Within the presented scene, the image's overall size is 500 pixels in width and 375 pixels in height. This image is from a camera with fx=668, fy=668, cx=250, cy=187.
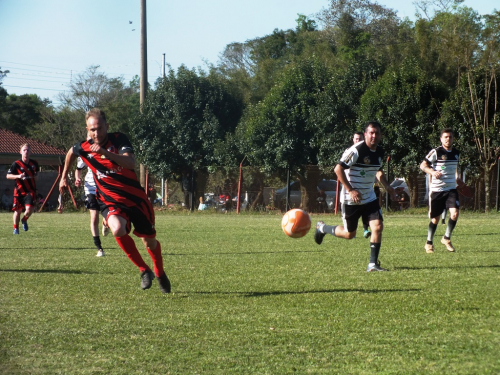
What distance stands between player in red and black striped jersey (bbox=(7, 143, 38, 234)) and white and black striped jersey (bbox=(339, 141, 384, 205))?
7.87 m

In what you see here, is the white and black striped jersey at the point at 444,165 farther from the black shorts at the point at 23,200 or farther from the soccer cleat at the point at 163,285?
the black shorts at the point at 23,200

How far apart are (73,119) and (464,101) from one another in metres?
38.3

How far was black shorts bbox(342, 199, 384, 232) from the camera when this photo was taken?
28.1ft

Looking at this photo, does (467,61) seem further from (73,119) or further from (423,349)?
(73,119)

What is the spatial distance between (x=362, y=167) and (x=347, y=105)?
2080cm

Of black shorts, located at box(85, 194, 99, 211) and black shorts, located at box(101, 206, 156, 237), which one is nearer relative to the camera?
black shorts, located at box(101, 206, 156, 237)

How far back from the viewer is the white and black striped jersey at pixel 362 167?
8430mm

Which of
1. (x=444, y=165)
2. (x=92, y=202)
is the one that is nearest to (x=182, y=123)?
(x=92, y=202)

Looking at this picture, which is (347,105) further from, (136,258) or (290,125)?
(136,258)

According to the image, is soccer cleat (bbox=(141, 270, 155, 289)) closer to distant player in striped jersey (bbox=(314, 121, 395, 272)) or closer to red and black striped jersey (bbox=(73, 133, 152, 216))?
red and black striped jersey (bbox=(73, 133, 152, 216))

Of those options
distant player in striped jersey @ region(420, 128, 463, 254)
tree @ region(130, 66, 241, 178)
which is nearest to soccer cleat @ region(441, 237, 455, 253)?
distant player in striped jersey @ region(420, 128, 463, 254)

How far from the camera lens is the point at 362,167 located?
8555mm

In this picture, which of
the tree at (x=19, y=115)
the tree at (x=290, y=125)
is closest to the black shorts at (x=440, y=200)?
the tree at (x=290, y=125)

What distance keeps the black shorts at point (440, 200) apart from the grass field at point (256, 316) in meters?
1.00
